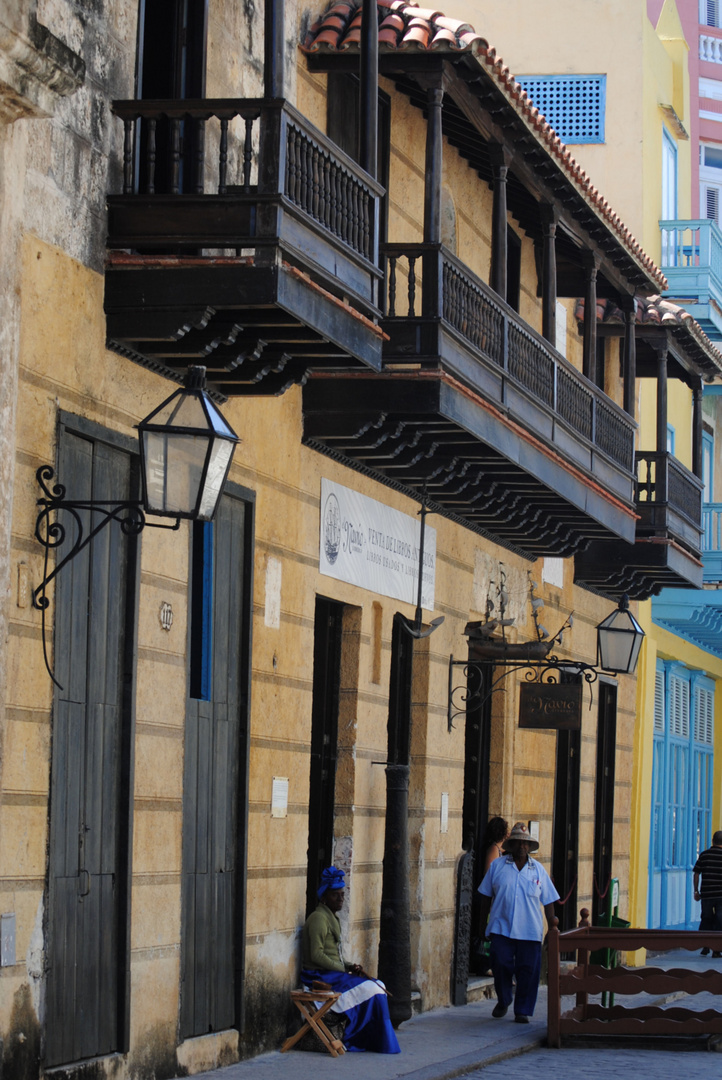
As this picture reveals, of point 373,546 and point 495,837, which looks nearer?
point 373,546

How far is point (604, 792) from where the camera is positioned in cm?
2280

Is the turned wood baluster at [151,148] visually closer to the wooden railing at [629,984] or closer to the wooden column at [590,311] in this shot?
the wooden railing at [629,984]

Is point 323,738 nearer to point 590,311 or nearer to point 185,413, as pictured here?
point 185,413

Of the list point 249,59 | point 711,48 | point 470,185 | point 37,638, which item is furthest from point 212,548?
point 711,48

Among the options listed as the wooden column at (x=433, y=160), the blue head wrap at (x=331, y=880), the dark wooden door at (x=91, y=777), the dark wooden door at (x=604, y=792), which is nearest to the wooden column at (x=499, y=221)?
the wooden column at (x=433, y=160)

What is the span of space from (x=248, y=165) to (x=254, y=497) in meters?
2.77

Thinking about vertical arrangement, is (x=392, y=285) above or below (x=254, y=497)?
above

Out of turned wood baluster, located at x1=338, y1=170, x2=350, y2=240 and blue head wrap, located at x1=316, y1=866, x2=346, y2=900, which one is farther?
blue head wrap, located at x1=316, y1=866, x2=346, y2=900

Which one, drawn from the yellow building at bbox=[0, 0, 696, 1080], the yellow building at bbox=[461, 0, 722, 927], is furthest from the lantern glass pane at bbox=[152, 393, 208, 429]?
the yellow building at bbox=[461, 0, 722, 927]

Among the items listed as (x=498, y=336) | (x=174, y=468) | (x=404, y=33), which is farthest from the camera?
(x=498, y=336)

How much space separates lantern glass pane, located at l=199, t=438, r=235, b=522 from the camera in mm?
8719

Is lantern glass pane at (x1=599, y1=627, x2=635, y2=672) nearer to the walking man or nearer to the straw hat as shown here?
the straw hat

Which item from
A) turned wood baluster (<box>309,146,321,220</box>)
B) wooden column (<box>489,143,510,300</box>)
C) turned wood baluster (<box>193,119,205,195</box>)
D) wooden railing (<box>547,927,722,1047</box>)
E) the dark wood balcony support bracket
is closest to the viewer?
turned wood baluster (<box>193,119,205,195</box>)

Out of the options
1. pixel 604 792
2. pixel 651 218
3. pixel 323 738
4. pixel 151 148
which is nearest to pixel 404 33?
pixel 151 148
